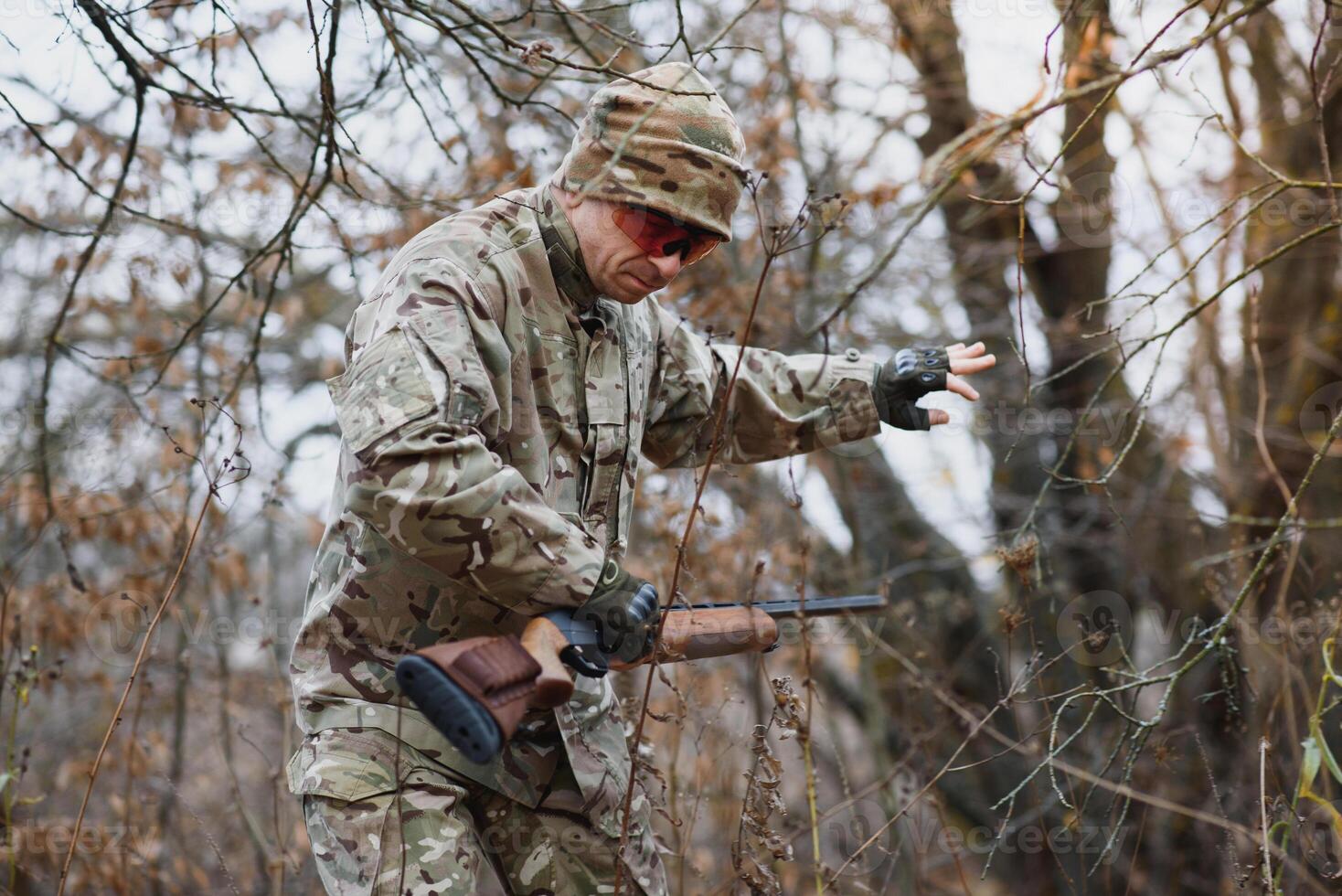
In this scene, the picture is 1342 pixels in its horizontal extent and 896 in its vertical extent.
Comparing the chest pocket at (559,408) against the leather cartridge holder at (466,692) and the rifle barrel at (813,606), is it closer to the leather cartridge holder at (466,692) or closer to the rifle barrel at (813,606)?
the rifle barrel at (813,606)

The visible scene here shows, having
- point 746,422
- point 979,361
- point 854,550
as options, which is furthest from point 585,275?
point 854,550

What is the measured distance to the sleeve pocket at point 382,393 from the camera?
2.15m

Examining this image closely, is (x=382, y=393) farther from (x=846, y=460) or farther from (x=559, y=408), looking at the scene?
(x=846, y=460)

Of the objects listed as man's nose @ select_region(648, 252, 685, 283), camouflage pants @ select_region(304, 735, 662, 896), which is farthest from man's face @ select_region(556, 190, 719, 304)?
camouflage pants @ select_region(304, 735, 662, 896)

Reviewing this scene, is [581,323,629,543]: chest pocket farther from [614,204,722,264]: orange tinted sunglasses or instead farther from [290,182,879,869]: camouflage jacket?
[614,204,722,264]: orange tinted sunglasses

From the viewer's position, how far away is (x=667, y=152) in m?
2.53

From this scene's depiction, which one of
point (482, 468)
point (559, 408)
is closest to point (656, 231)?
point (559, 408)

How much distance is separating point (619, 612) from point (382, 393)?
57cm

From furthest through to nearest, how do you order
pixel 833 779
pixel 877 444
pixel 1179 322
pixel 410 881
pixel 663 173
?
pixel 833 779 → pixel 877 444 → pixel 1179 322 → pixel 663 173 → pixel 410 881

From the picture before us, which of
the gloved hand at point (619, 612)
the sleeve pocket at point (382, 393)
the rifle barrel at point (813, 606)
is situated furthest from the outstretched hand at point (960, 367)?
the sleeve pocket at point (382, 393)

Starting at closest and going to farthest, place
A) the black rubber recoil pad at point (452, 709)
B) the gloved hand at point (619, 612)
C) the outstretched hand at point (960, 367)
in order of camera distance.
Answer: the black rubber recoil pad at point (452, 709)
the gloved hand at point (619, 612)
the outstretched hand at point (960, 367)

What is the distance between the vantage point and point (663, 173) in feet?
8.30

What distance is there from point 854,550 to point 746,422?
3594 mm

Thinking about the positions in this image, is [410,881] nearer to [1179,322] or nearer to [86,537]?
[1179,322]
